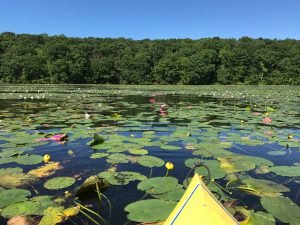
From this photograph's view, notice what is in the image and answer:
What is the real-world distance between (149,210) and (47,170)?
6.01 ft

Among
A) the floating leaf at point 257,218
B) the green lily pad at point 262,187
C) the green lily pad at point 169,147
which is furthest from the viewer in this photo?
the green lily pad at point 169,147

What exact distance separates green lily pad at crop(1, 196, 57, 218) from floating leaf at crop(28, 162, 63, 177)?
35.0 inches

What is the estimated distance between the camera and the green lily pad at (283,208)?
279 centimetres

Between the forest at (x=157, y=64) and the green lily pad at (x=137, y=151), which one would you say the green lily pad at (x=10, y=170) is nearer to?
the green lily pad at (x=137, y=151)

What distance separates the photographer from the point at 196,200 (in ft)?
7.02

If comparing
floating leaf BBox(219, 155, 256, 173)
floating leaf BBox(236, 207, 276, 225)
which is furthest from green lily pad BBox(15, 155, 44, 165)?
floating leaf BBox(236, 207, 276, 225)

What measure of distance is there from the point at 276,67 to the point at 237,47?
7.79m

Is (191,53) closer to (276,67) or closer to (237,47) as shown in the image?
(237,47)

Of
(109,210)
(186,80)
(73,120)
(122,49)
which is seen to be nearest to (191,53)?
(186,80)

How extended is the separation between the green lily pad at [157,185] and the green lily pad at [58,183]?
0.77 meters

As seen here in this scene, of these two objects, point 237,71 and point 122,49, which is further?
point 122,49

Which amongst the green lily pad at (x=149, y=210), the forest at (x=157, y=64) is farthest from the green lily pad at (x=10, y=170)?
the forest at (x=157, y=64)

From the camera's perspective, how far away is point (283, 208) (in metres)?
2.97

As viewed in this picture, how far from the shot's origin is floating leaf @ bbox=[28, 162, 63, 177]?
3.99 meters
